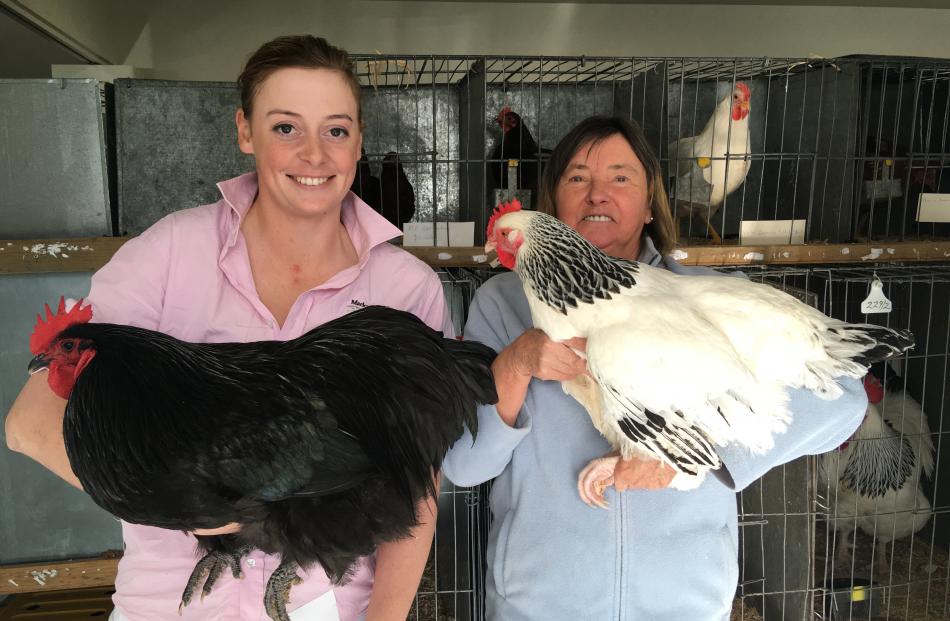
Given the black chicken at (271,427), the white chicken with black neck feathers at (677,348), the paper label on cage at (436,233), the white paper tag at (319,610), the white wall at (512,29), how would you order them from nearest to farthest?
1. the black chicken at (271,427)
2. the white chicken with black neck feathers at (677,348)
3. the white paper tag at (319,610)
4. the paper label on cage at (436,233)
5. the white wall at (512,29)

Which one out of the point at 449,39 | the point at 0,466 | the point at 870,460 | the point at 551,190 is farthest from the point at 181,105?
the point at 870,460

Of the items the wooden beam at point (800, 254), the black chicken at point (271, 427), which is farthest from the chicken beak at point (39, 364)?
the wooden beam at point (800, 254)

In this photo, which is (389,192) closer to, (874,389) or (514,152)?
(514,152)

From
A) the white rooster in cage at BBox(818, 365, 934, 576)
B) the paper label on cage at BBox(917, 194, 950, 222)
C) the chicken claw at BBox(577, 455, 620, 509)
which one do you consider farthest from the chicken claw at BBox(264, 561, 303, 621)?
the paper label on cage at BBox(917, 194, 950, 222)

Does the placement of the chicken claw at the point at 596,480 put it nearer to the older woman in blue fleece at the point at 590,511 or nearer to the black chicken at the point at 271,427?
the older woman in blue fleece at the point at 590,511

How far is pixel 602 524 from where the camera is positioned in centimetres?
138

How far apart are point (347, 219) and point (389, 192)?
5.15 feet

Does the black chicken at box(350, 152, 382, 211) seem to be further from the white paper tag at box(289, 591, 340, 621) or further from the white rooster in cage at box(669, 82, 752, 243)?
the white paper tag at box(289, 591, 340, 621)

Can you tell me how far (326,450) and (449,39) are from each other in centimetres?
433

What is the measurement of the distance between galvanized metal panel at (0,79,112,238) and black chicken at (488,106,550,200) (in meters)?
1.75

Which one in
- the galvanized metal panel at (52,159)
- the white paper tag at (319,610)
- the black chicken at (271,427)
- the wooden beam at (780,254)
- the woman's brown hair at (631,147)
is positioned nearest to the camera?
the black chicken at (271,427)

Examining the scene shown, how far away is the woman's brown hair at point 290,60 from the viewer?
4.06 ft

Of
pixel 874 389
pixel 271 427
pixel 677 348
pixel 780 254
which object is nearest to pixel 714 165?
pixel 780 254

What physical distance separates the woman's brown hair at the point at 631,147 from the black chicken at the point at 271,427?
0.66 meters
